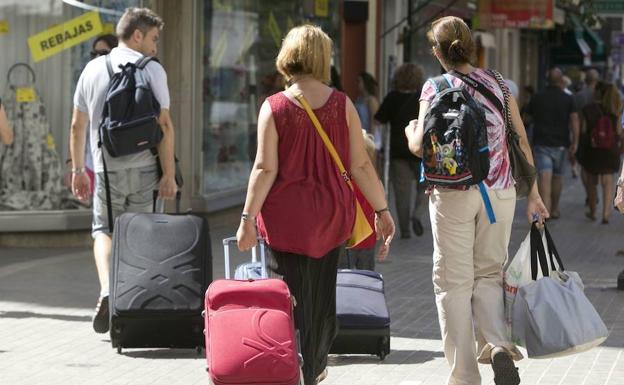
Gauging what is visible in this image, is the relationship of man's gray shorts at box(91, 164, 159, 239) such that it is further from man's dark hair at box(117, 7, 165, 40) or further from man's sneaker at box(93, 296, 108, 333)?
man's dark hair at box(117, 7, 165, 40)

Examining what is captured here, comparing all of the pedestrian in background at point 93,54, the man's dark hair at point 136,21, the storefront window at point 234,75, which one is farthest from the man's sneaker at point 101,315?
the storefront window at point 234,75

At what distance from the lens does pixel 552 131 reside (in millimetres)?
17078

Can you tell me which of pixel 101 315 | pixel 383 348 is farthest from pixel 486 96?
pixel 101 315

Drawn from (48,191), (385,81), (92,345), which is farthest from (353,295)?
(385,81)

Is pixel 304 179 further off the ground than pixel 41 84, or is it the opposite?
pixel 41 84

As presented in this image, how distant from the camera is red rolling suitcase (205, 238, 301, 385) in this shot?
545cm

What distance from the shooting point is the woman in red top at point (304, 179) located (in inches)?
233

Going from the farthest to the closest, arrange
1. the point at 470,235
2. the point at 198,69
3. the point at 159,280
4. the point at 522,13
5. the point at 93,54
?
1. the point at 522,13
2. the point at 198,69
3. the point at 93,54
4. the point at 159,280
5. the point at 470,235

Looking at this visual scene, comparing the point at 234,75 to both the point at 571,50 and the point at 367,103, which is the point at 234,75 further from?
the point at 571,50

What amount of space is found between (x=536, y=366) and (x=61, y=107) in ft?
22.1

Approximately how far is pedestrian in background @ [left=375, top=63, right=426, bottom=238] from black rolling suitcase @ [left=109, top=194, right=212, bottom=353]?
21.7 feet

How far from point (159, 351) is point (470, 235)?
7.10ft

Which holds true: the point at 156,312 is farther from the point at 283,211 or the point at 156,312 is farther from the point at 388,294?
the point at 388,294

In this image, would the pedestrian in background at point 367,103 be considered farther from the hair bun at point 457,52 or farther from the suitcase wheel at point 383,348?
the hair bun at point 457,52
